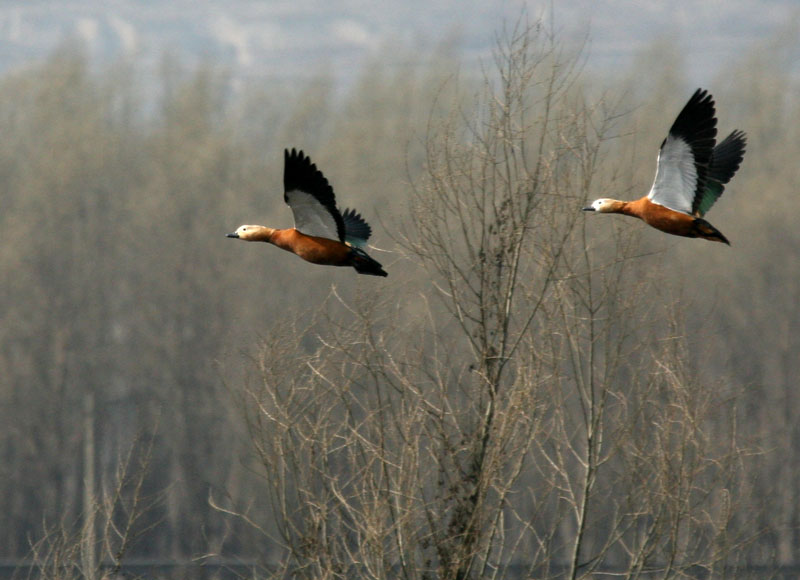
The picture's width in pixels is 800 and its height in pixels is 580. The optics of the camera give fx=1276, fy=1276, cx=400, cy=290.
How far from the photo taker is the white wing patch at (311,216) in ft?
28.0

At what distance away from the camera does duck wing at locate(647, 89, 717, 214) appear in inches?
352

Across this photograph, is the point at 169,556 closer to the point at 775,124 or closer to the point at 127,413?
the point at 127,413

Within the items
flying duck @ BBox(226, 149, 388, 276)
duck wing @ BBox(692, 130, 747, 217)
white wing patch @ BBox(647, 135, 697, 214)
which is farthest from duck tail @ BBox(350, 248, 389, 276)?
duck wing @ BBox(692, 130, 747, 217)

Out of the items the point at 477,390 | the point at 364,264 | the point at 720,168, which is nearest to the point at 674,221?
the point at 720,168

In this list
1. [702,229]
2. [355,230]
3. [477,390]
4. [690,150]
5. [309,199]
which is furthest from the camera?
[477,390]

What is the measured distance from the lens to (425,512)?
11.0 meters

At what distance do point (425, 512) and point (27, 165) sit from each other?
27636mm

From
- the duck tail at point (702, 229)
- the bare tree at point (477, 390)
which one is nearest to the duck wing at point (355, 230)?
the bare tree at point (477, 390)

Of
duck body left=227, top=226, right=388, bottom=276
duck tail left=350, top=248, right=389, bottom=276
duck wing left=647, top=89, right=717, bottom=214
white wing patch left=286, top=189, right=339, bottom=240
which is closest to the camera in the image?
duck tail left=350, top=248, right=389, bottom=276

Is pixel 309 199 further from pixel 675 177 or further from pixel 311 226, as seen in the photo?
pixel 675 177

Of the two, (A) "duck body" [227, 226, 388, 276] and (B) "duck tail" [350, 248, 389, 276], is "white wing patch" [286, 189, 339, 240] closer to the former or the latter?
(A) "duck body" [227, 226, 388, 276]

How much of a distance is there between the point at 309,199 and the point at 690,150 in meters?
2.75

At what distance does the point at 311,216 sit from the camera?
28.1ft

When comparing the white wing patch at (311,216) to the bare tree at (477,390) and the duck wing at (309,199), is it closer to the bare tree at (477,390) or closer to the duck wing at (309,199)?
the duck wing at (309,199)
